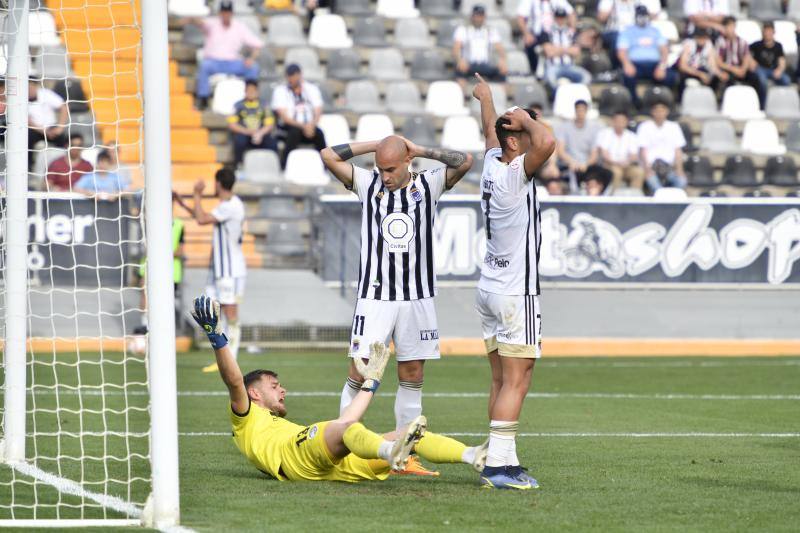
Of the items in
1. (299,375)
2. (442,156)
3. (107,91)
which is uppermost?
(107,91)

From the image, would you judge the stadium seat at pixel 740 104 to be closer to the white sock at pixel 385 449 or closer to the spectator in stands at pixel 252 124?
the spectator in stands at pixel 252 124

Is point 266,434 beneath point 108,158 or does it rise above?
beneath

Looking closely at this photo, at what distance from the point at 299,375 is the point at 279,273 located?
412 centimetres

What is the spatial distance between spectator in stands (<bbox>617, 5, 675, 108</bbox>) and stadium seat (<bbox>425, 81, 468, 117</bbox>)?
10.1 ft

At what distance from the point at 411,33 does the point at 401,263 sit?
57.1 ft

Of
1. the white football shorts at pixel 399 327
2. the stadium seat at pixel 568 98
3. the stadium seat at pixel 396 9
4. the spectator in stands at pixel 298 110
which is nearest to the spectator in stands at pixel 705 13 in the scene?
the stadium seat at pixel 568 98

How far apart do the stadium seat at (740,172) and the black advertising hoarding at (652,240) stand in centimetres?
335

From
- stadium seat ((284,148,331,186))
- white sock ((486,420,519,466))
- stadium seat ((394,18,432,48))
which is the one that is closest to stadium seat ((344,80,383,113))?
stadium seat ((394,18,432,48))

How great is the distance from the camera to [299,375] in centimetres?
1564

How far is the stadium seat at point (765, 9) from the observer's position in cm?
2736

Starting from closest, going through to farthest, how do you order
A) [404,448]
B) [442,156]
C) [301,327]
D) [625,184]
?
[404,448], [442,156], [301,327], [625,184]

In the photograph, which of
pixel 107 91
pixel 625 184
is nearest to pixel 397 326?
pixel 625 184

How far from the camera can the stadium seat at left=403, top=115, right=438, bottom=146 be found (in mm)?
22844

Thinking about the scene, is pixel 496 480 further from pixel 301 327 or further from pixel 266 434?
pixel 301 327
